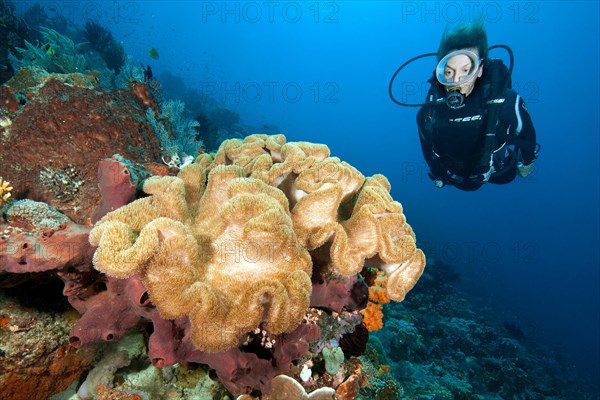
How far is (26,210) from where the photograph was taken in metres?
2.77

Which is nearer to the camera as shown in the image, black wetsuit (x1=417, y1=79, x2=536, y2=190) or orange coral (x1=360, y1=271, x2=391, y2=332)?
orange coral (x1=360, y1=271, x2=391, y2=332)

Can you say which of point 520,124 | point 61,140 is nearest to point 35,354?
point 61,140

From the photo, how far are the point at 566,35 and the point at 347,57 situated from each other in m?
88.4

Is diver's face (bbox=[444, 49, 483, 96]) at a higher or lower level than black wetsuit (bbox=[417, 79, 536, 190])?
higher

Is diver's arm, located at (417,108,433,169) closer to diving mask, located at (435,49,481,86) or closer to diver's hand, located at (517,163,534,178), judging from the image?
diving mask, located at (435,49,481,86)

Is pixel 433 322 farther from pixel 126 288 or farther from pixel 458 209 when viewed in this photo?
pixel 458 209

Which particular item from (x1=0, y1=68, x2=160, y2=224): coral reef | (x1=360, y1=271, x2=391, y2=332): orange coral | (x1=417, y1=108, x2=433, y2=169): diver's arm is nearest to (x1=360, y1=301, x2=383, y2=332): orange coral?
(x1=360, y1=271, x2=391, y2=332): orange coral

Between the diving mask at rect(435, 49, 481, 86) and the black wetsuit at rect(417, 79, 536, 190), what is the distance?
55 centimetres

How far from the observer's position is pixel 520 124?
21.2ft

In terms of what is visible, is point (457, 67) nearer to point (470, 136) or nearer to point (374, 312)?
point (470, 136)

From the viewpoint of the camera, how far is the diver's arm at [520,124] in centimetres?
627

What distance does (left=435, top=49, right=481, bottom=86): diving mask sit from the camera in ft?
18.8

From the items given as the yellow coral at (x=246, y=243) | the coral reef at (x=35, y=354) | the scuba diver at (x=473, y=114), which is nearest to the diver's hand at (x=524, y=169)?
the scuba diver at (x=473, y=114)

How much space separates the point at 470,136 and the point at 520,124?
1.08 metres
